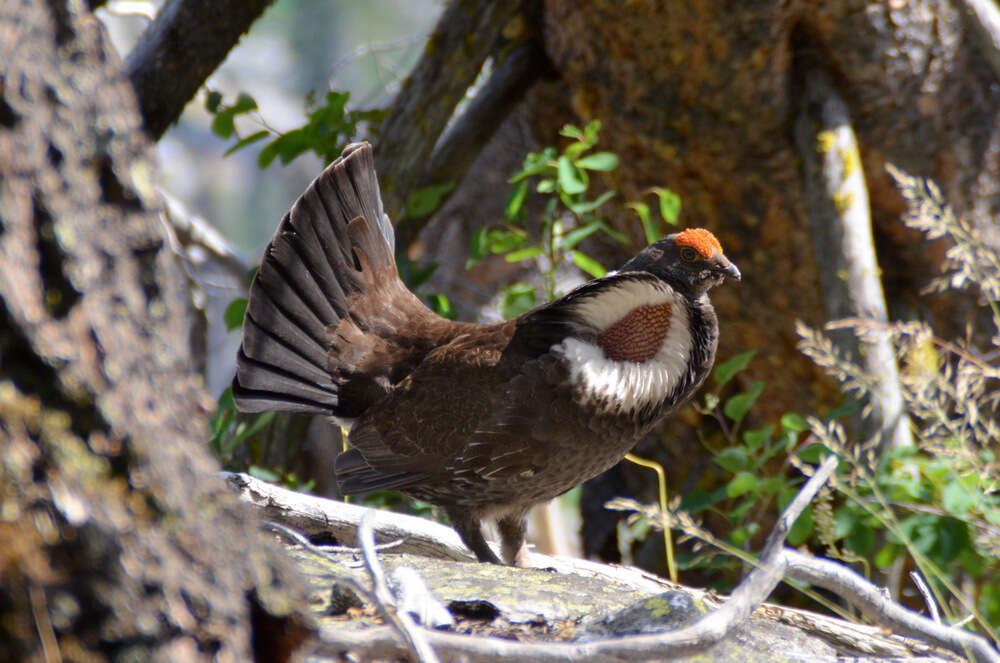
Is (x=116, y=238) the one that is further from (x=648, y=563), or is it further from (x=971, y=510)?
(x=648, y=563)

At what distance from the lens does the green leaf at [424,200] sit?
11.5ft

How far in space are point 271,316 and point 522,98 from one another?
165cm

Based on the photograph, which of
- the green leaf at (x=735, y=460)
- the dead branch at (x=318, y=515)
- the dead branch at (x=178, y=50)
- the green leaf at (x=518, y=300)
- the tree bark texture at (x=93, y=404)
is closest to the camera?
the tree bark texture at (x=93, y=404)

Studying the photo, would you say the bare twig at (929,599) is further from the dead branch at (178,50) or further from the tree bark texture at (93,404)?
the dead branch at (178,50)

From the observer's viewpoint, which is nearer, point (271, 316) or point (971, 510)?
point (971, 510)

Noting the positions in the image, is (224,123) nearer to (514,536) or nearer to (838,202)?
(514,536)

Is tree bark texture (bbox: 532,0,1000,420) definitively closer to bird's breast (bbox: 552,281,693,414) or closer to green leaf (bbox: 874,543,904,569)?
green leaf (bbox: 874,543,904,569)

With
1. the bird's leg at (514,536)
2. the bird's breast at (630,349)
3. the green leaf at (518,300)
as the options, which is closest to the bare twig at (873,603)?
the bird's breast at (630,349)

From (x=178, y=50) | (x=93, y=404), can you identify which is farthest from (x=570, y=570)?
(x=178, y=50)

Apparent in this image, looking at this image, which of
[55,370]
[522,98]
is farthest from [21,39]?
[522,98]

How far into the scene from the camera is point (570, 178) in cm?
318

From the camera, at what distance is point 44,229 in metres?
0.86

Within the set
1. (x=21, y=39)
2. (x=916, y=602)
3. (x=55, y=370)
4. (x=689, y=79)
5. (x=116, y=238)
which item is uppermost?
(x=689, y=79)

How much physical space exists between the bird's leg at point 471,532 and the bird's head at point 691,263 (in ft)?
2.92
